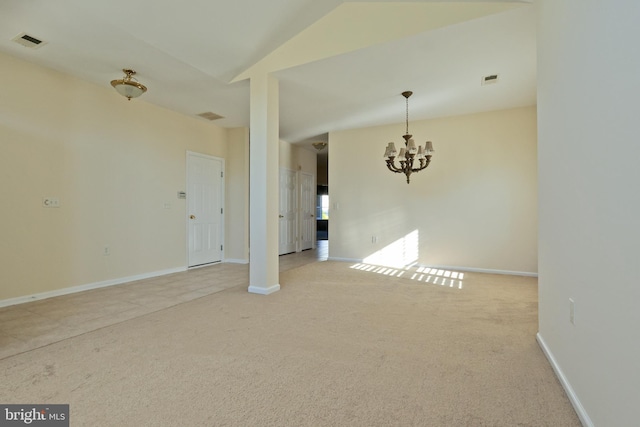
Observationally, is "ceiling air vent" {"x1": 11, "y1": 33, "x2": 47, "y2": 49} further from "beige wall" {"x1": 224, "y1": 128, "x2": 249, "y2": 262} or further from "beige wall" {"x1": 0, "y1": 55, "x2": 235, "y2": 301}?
"beige wall" {"x1": 224, "y1": 128, "x2": 249, "y2": 262}

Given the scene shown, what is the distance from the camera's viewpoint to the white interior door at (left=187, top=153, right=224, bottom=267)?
5480mm

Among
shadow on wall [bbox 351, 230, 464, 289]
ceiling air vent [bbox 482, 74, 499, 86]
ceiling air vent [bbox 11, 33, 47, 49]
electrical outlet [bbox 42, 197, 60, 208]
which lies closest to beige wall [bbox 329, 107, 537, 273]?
shadow on wall [bbox 351, 230, 464, 289]

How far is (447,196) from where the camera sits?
5309mm

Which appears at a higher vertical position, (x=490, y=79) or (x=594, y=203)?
(x=490, y=79)

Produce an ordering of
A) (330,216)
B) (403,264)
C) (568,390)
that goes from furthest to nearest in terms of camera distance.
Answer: (330,216) < (403,264) < (568,390)

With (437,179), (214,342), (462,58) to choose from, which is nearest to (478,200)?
(437,179)

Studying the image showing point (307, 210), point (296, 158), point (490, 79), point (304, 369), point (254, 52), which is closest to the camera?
point (304, 369)

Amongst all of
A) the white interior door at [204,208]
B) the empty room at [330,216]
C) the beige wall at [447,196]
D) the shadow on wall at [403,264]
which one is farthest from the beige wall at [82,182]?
the shadow on wall at [403,264]

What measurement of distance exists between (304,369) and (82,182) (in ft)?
12.4

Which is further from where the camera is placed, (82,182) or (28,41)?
(82,182)

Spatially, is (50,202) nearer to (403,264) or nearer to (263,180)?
(263,180)

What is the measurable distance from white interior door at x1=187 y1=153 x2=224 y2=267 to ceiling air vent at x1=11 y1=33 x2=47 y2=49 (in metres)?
2.46

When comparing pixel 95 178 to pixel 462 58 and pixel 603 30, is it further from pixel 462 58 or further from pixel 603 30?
pixel 603 30

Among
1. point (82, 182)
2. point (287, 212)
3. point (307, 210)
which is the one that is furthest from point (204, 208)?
point (307, 210)
